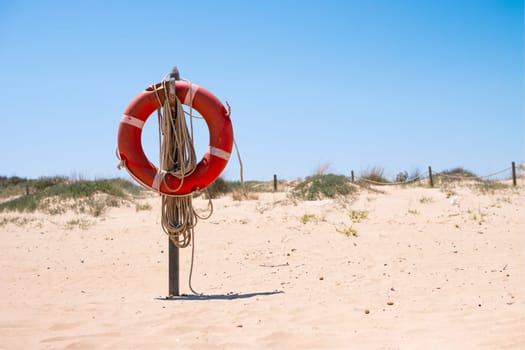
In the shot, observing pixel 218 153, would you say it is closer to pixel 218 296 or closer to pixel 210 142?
pixel 210 142

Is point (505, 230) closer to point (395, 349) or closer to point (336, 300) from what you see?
point (336, 300)

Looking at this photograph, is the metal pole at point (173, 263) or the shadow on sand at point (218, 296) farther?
the metal pole at point (173, 263)

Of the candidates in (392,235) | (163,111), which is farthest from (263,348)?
(392,235)

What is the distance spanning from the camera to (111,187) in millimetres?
11438

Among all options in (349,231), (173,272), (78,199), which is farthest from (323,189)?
(173,272)

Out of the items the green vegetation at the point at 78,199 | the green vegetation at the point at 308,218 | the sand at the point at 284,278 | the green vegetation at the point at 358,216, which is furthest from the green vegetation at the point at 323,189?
the green vegetation at the point at 78,199

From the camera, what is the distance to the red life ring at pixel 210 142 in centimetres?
437

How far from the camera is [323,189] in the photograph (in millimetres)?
10078

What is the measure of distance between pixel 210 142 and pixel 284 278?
1.46 m

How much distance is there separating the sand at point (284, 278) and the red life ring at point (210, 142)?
959 millimetres

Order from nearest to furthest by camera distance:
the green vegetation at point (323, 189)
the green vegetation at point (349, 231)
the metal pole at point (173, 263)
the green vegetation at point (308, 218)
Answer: the metal pole at point (173, 263)
the green vegetation at point (349, 231)
the green vegetation at point (308, 218)
the green vegetation at point (323, 189)

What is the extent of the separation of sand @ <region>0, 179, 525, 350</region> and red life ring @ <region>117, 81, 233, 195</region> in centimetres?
96

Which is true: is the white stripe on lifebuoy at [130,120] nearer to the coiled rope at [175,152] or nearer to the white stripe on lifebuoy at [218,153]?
the coiled rope at [175,152]

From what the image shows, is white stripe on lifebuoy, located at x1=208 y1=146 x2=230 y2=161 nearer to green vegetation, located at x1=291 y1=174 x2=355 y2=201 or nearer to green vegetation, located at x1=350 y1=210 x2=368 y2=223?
green vegetation, located at x1=350 y1=210 x2=368 y2=223
